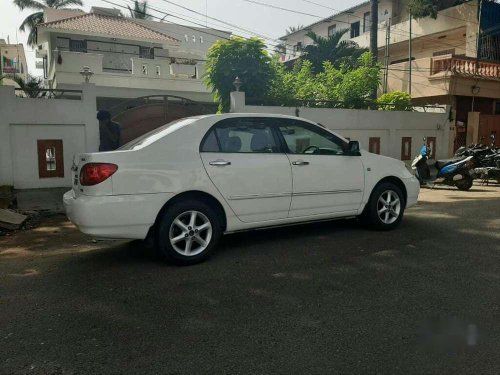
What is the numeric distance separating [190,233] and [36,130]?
22.2ft

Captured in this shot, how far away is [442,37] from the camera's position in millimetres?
24234

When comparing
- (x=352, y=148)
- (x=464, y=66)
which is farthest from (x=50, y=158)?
(x=464, y=66)

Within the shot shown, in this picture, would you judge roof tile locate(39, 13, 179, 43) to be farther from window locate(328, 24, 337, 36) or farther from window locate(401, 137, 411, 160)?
window locate(401, 137, 411, 160)

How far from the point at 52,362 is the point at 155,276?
62.1 inches

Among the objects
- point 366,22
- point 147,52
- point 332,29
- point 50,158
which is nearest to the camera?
point 50,158

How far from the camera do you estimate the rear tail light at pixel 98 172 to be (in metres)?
4.07

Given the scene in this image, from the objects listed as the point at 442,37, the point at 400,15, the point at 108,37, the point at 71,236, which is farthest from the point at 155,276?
the point at 400,15

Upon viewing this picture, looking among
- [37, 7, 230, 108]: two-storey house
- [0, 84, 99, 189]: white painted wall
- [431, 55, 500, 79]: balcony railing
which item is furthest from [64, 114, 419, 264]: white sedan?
[431, 55, 500, 79]: balcony railing

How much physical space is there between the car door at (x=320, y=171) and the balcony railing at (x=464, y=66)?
51.4ft

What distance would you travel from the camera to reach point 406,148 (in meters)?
16.1

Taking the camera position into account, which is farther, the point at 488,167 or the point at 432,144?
the point at 432,144

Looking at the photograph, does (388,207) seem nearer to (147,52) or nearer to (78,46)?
(147,52)

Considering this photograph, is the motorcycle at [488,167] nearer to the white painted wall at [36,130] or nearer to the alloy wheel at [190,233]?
the alloy wheel at [190,233]

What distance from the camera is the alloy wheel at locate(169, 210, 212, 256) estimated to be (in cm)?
437
